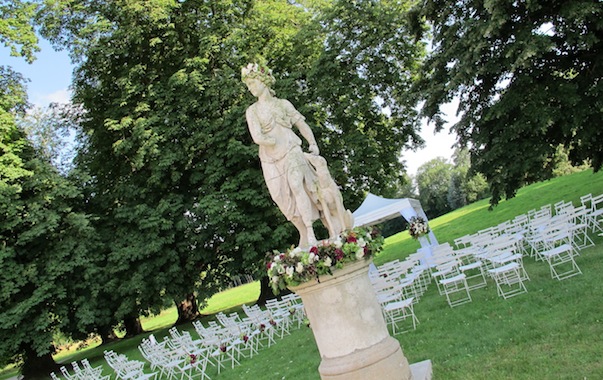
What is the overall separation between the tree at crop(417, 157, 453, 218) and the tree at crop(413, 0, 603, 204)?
43.1 m

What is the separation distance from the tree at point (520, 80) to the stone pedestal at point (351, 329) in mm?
9092

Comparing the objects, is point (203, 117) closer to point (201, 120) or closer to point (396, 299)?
point (201, 120)

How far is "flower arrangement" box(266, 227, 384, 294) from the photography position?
17.3ft

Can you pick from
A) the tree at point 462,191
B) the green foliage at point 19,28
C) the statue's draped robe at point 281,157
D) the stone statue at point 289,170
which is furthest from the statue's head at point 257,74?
the tree at point 462,191

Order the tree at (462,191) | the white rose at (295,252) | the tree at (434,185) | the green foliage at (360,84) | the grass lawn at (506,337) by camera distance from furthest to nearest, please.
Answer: the tree at (434,185) → the tree at (462,191) → the green foliage at (360,84) → the white rose at (295,252) → the grass lawn at (506,337)

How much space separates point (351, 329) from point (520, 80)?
1085cm

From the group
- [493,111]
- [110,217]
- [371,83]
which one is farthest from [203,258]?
[493,111]

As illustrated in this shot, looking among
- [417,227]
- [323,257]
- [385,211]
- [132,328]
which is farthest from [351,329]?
[132,328]

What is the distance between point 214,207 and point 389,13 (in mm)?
10386

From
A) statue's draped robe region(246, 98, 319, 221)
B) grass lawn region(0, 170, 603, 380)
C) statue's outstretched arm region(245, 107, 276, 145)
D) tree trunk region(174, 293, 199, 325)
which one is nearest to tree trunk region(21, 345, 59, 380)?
tree trunk region(174, 293, 199, 325)

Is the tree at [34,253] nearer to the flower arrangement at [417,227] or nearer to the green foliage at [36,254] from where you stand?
the green foliage at [36,254]

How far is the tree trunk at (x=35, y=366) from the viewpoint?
17781mm

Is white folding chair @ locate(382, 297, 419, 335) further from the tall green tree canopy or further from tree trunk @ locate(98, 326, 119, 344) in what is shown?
tree trunk @ locate(98, 326, 119, 344)

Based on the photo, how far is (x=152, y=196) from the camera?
64.3 feet
